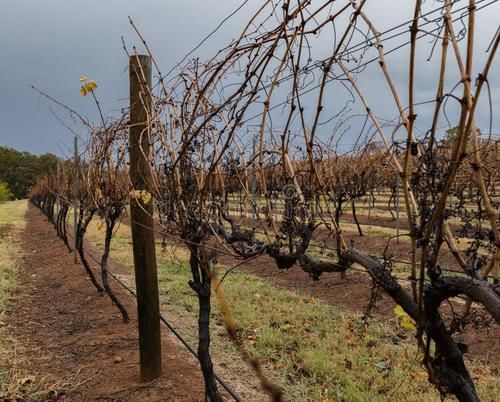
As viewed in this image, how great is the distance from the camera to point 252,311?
20.4 feet

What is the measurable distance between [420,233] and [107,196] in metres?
5.08

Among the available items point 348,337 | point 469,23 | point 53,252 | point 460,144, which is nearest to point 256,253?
point 460,144

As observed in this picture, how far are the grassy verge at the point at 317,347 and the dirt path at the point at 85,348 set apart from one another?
2.14 ft

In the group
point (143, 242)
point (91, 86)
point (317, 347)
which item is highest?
point (91, 86)

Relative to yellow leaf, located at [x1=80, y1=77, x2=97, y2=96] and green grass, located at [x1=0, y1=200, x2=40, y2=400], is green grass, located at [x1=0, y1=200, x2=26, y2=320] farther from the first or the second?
yellow leaf, located at [x1=80, y1=77, x2=97, y2=96]

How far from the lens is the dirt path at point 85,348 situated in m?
3.83

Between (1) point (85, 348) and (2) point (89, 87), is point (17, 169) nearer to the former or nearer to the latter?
(1) point (85, 348)

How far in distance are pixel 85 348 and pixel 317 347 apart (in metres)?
2.33

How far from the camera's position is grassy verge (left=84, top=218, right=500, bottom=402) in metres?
3.92

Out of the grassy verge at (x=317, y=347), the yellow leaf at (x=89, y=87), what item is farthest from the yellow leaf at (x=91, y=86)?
the grassy verge at (x=317, y=347)

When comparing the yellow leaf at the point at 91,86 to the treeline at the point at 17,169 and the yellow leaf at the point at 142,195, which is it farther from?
the treeline at the point at 17,169

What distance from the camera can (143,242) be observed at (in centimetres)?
395

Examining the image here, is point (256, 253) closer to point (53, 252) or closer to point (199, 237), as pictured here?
point (199, 237)

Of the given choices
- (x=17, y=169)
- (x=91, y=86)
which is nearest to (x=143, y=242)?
(x=91, y=86)
